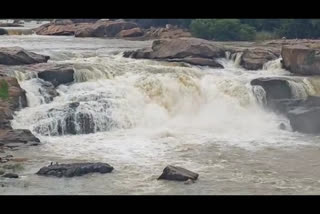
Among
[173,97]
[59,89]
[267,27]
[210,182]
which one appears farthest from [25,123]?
[267,27]

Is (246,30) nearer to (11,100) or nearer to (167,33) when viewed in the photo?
(167,33)

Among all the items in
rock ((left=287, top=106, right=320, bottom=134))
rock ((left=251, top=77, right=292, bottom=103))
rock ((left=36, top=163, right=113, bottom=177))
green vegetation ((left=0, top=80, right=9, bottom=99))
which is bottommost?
rock ((left=36, top=163, right=113, bottom=177))

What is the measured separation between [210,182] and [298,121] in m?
6.04

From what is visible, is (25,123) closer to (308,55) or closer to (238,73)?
(238,73)

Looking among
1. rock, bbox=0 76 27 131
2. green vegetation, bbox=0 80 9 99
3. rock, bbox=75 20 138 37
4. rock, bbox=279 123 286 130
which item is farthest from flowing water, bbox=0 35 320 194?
rock, bbox=75 20 138 37

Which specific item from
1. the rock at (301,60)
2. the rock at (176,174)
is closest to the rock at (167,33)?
the rock at (301,60)

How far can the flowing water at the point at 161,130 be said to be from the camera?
1013cm

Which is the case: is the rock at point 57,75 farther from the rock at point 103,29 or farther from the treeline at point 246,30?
the treeline at point 246,30

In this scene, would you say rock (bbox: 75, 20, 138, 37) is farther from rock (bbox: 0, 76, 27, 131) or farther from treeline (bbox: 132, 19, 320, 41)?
rock (bbox: 0, 76, 27, 131)

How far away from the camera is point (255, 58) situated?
69.0 feet

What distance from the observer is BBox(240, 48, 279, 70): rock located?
20719 mm

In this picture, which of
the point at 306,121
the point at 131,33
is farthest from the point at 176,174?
the point at 131,33

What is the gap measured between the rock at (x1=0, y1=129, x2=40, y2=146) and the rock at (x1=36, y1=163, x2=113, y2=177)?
2619mm
